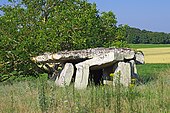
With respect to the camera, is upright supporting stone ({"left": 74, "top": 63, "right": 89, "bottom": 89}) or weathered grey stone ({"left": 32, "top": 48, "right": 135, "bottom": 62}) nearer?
upright supporting stone ({"left": 74, "top": 63, "right": 89, "bottom": 89})

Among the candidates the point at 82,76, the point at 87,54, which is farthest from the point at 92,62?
the point at 82,76

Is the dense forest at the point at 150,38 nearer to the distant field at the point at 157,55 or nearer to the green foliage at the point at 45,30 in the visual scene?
the distant field at the point at 157,55

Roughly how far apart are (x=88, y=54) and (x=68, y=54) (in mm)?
754

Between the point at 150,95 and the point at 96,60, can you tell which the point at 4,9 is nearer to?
the point at 96,60

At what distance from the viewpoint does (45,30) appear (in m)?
14.8

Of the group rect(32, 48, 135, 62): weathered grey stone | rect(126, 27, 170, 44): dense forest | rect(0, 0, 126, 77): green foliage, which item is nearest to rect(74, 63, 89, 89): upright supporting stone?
rect(32, 48, 135, 62): weathered grey stone

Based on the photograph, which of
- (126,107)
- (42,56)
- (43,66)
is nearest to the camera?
(126,107)

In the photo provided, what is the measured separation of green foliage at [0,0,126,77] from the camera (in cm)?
1468

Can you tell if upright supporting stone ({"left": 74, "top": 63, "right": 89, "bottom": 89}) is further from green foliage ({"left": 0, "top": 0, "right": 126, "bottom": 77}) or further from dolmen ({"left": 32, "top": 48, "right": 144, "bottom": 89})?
green foliage ({"left": 0, "top": 0, "right": 126, "bottom": 77})

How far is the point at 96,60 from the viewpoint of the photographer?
13.3 metres

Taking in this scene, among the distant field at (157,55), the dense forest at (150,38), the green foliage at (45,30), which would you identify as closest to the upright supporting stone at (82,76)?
the green foliage at (45,30)

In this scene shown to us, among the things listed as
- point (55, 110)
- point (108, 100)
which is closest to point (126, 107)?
point (108, 100)

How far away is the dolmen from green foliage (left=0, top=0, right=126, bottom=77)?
1.94 ft

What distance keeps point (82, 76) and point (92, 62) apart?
713 mm
